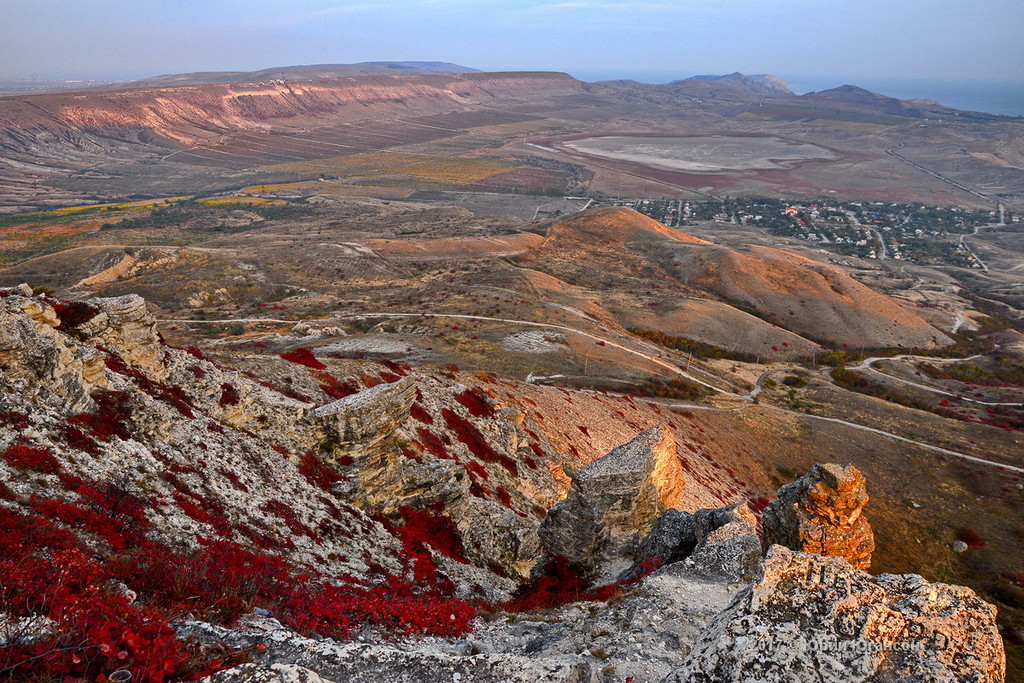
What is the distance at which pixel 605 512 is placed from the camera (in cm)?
2509

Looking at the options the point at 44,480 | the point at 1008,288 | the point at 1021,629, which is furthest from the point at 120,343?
the point at 1008,288

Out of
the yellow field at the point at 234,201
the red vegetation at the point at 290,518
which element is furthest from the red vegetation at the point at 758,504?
the yellow field at the point at 234,201

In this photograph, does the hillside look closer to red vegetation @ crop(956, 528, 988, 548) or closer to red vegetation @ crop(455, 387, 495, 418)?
red vegetation @ crop(956, 528, 988, 548)

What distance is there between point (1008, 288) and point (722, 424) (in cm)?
12249

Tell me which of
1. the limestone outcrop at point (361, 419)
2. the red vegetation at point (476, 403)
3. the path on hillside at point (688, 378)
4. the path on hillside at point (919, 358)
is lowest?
the path on hillside at point (919, 358)

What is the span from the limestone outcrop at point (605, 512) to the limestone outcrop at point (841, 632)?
11630mm

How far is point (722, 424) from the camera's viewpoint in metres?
60.0

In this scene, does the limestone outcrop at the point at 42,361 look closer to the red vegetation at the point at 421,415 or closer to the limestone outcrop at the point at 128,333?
the limestone outcrop at the point at 128,333

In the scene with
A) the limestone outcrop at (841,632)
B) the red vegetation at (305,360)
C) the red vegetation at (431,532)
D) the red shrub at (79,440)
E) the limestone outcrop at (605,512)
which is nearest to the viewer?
the limestone outcrop at (841,632)

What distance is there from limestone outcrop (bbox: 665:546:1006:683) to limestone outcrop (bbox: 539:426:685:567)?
1163 centimetres

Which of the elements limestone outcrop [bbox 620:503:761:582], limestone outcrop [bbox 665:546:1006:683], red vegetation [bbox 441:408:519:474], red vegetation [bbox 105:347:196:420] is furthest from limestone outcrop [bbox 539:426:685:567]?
red vegetation [bbox 105:347:196:420]

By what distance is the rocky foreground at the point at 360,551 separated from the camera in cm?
1162

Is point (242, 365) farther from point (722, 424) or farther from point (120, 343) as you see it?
point (722, 424)

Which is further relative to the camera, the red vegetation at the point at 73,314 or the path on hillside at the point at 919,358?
the path on hillside at the point at 919,358
